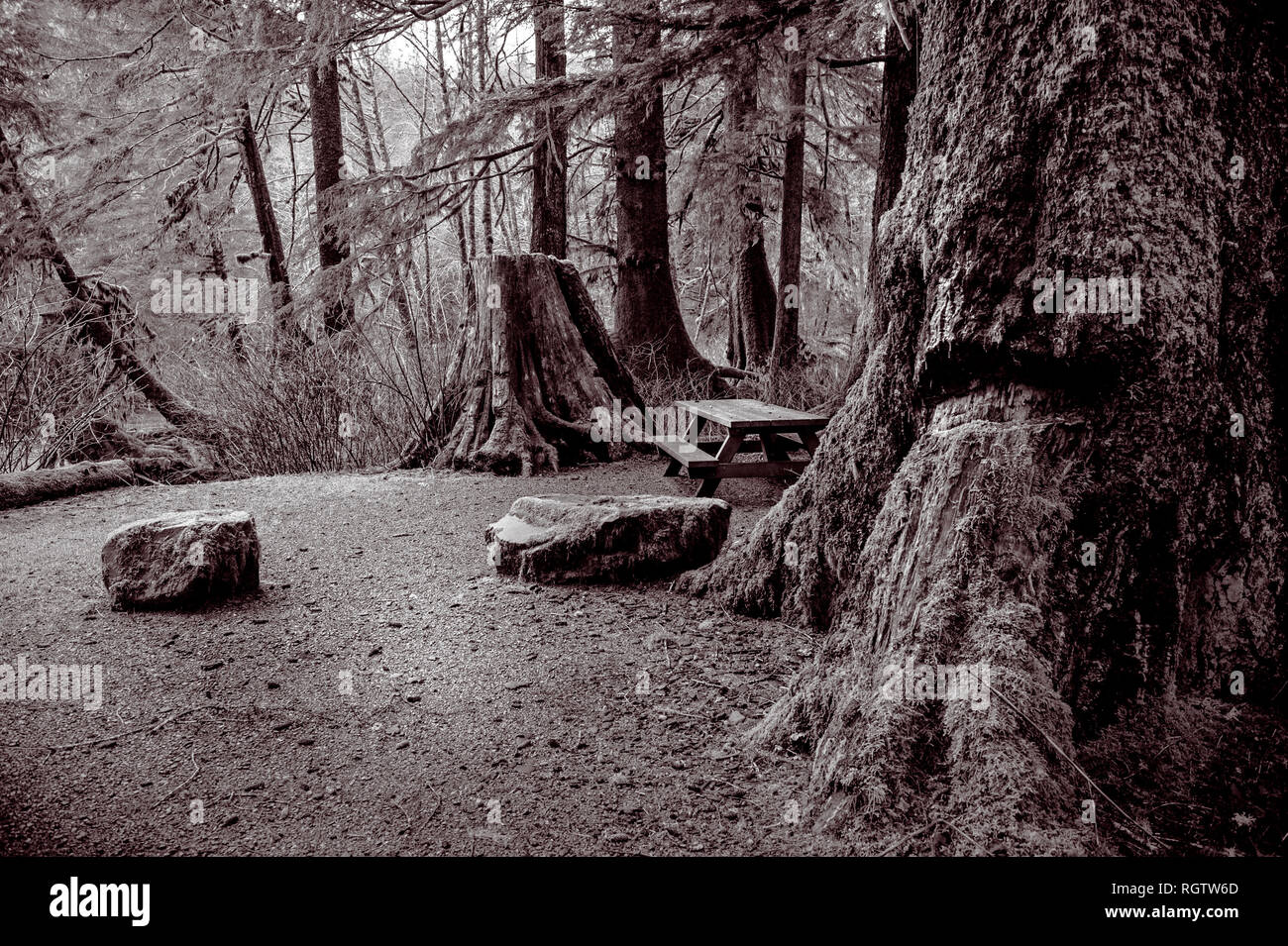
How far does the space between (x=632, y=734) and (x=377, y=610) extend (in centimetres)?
174

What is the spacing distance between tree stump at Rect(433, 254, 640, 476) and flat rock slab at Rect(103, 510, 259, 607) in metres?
3.09

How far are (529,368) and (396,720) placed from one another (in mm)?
5104

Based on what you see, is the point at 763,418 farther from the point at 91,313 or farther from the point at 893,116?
the point at 91,313

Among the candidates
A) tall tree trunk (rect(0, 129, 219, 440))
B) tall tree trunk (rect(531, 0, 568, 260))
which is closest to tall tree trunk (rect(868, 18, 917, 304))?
tall tree trunk (rect(531, 0, 568, 260))

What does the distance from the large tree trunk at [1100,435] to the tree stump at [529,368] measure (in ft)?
16.9

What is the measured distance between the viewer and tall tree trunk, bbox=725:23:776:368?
8.34 m

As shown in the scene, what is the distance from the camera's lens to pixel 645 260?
9812mm

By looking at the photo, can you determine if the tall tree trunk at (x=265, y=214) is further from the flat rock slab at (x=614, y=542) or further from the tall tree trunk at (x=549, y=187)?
the flat rock slab at (x=614, y=542)

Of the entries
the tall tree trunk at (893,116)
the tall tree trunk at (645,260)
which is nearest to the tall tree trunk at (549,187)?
the tall tree trunk at (645,260)

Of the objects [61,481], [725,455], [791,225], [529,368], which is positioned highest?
[791,225]

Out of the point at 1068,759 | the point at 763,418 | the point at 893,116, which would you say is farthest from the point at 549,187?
the point at 1068,759

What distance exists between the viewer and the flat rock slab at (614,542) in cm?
438
